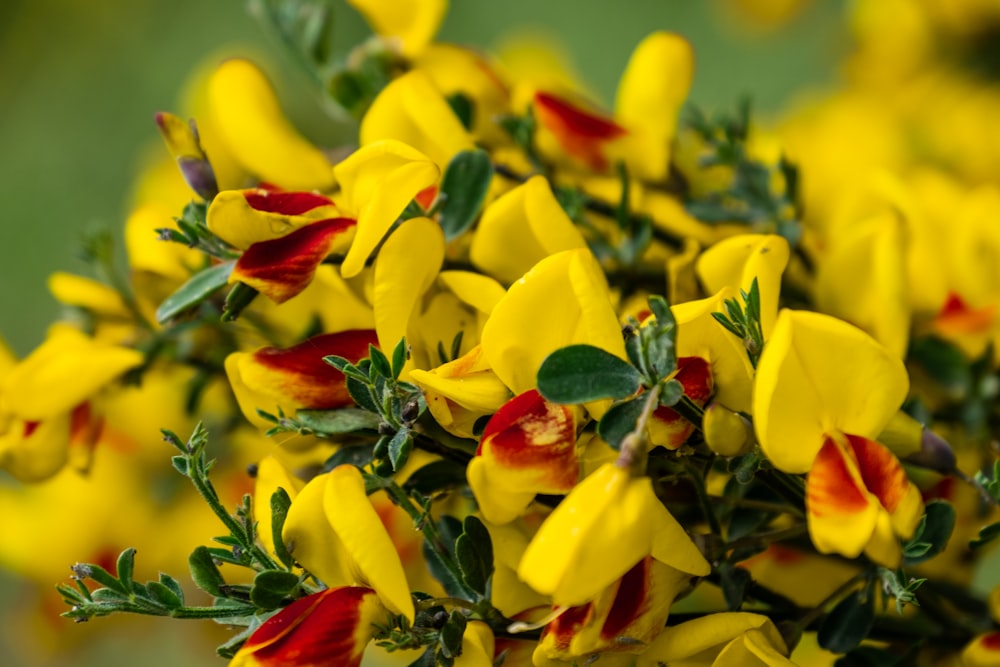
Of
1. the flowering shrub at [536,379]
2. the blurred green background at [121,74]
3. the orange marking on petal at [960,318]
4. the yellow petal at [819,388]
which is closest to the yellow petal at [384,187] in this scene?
the flowering shrub at [536,379]

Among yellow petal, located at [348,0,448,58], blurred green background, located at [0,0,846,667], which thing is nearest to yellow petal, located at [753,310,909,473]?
yellow petal, located at [348,0,448,58]

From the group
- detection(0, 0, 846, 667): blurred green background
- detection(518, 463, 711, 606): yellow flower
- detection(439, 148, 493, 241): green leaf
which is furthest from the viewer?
detection(0, 0, 846, 667): blurred green background

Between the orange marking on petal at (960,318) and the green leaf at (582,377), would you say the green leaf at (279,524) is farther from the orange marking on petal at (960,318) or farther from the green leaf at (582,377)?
the orange marking on petal at (960,318)

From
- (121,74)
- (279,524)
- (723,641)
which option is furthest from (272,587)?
(121,74)

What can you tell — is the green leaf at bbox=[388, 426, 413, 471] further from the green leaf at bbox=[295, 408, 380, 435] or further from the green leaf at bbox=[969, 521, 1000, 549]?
the green leaf at bbox=[969, 521, 1000, 549]

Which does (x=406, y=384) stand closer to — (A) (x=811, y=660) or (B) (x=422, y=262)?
(B) (x=422, y=262)

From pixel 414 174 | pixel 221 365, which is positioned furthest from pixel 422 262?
pixel 221 365
